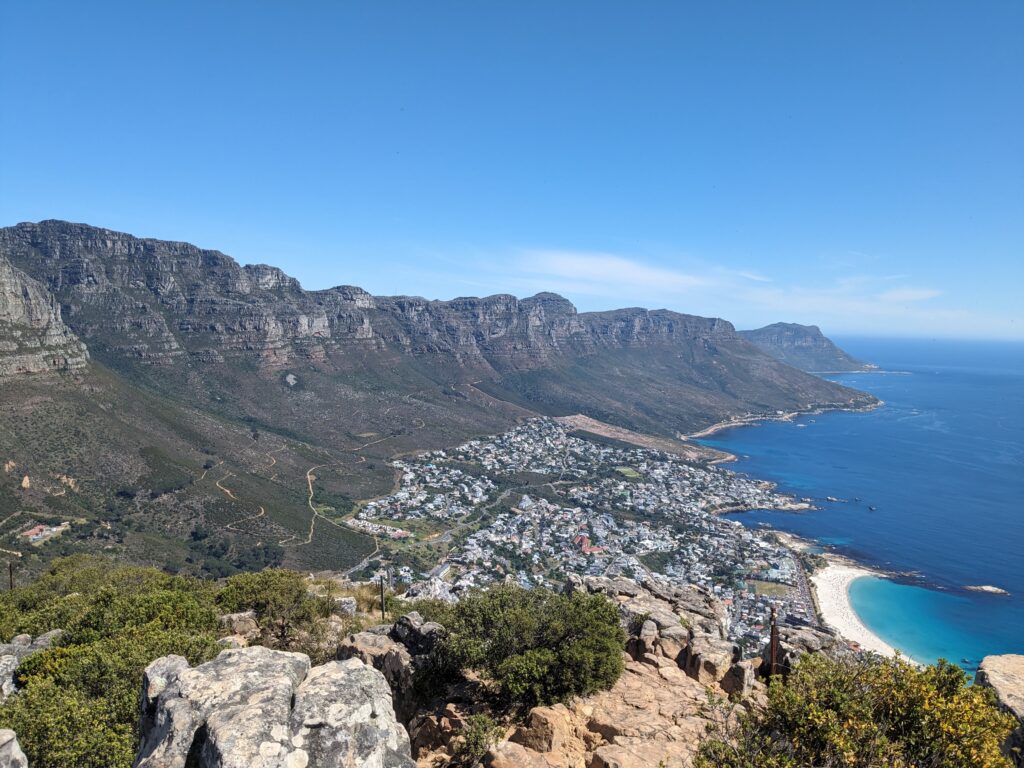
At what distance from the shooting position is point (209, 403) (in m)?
113

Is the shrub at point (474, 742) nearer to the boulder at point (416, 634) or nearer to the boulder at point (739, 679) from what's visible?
the boulder at point (416, 634)

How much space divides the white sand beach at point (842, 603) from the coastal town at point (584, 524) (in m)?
2.07

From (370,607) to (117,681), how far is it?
57.2 feet

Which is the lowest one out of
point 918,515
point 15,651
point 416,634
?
point 918,515

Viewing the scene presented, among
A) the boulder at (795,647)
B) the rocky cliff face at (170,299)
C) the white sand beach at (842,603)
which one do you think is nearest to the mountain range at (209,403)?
the rocky cliff face at (170,299)

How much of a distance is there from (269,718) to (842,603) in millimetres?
75112

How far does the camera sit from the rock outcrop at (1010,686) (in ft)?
33.6

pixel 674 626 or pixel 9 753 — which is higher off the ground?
pixel 9 753

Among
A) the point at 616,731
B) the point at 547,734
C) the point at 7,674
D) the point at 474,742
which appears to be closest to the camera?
the point at 474,742

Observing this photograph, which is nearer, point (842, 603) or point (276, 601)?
point (276, 601)

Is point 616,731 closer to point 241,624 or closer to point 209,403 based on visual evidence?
point 241,624

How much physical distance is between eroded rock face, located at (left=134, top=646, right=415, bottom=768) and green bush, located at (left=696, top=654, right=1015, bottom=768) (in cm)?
531

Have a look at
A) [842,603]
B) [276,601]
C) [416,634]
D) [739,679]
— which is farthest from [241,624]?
[842,603]

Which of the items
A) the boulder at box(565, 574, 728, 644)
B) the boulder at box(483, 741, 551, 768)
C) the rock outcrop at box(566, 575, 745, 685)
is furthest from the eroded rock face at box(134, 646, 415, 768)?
the boulder at box(565, 574, 728, 644)
